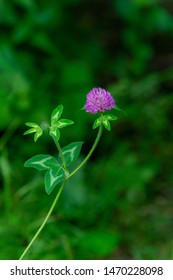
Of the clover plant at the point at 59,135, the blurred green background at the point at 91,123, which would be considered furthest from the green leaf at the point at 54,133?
the blurred green background at the point at 91,123

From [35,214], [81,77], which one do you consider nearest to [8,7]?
[81,77]

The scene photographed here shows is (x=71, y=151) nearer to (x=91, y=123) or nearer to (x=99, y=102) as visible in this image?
(x=99, y=102)

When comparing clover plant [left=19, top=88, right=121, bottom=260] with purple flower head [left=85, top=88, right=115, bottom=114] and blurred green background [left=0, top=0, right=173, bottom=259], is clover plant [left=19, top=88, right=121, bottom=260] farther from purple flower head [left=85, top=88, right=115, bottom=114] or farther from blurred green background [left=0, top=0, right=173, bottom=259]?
blurred green background [left=0, top=0, right=173, bottom=259]

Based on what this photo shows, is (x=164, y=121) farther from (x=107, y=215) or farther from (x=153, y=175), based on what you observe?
(x=107, y=215)

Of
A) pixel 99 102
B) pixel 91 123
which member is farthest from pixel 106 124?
pixel 91 123

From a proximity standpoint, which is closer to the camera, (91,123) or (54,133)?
(54,133)
